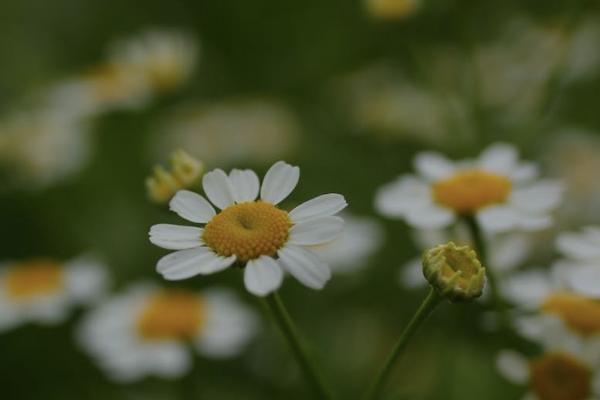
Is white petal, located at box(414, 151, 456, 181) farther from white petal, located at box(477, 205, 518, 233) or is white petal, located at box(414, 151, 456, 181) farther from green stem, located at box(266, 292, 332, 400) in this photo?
green stem, located at box(266, 292, 332, 400)

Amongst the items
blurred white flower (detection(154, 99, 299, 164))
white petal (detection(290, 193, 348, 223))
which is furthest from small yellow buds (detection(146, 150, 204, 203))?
blurred white flower (detection(154, 99, 299, 164))

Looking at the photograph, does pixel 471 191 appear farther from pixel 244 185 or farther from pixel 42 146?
pixel 42 146

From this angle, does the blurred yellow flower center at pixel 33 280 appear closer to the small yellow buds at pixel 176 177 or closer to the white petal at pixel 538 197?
the small yellow buds at pixel 176 177

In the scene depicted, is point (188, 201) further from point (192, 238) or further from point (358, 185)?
point (358, 185)

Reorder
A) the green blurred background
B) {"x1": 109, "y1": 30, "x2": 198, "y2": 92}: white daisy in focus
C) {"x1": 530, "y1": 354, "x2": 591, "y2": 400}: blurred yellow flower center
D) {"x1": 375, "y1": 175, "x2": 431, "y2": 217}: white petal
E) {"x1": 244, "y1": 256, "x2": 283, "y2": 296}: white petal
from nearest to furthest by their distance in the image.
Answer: {"x1": 244, "y1": 256, "x2": 283, "y2": 296}: white petal → {"x1": 530, "y1": 354, "x2": 591, "y2": 400}: blurred yellow flower center → {"x1": 375, "y1": 175, "x2": 431, "y2": 217}: white petal → the green blurred background → {"x1": 109, "y1": 30, "x2": 198, "y2": 92}: white daisy in focus

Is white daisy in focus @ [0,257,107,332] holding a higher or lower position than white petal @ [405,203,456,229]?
lower

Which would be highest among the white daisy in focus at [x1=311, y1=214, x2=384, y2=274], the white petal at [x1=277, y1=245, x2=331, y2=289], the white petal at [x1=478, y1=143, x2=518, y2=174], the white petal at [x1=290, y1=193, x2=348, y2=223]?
the white petal at [x1=290, y1=193, x2=348, y2=223]

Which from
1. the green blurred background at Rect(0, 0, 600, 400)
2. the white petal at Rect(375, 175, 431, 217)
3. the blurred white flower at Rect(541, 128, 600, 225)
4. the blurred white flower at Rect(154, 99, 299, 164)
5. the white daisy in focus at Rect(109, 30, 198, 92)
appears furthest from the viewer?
the blurred white flower at Rect(154, 99, 299, 164)
